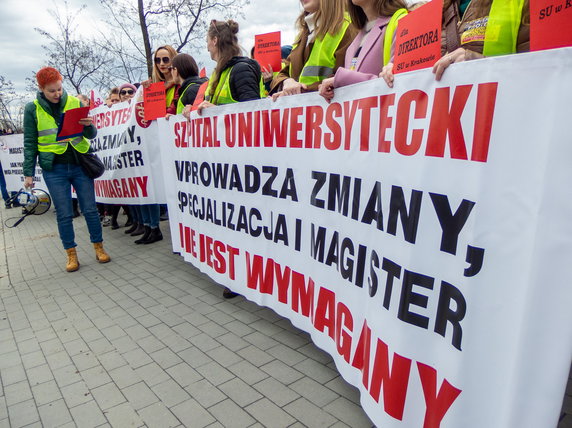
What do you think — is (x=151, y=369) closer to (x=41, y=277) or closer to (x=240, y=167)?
(x=240, y=167)

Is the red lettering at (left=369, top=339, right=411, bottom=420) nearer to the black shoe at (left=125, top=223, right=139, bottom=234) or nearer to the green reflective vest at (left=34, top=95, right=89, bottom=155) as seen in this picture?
the green reflective vest at (left=34, top=95, right=89, bottom=155)

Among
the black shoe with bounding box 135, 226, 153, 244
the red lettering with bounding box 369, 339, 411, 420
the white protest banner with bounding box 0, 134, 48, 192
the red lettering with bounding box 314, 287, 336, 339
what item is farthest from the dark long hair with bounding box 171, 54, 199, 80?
the white protest banner with bounding box 0, 134, 48, 192

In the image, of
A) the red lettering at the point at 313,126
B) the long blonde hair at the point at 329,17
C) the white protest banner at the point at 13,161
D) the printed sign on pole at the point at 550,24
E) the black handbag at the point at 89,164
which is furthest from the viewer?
the white protest banner at the point at 13,161

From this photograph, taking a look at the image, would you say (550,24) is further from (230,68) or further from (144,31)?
(144,31)

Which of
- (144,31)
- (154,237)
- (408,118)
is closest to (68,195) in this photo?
A: (154,237)

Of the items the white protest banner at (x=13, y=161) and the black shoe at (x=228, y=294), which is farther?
the white protest banner at (x=13, y=161)

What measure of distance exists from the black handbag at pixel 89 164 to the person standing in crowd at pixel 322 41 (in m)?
2.91

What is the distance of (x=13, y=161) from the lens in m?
9.09

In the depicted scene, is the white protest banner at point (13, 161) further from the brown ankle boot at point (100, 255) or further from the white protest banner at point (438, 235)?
the white protest banner at point (438, 235)

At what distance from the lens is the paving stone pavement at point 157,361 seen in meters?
2.11

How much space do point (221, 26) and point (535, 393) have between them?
3244 millimetres

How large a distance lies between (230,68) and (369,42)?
1.50m

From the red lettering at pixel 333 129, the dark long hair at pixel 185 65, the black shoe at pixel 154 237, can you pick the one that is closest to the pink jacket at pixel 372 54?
the red lettering at pixel 333 129

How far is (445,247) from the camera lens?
A: 4.64 ft
